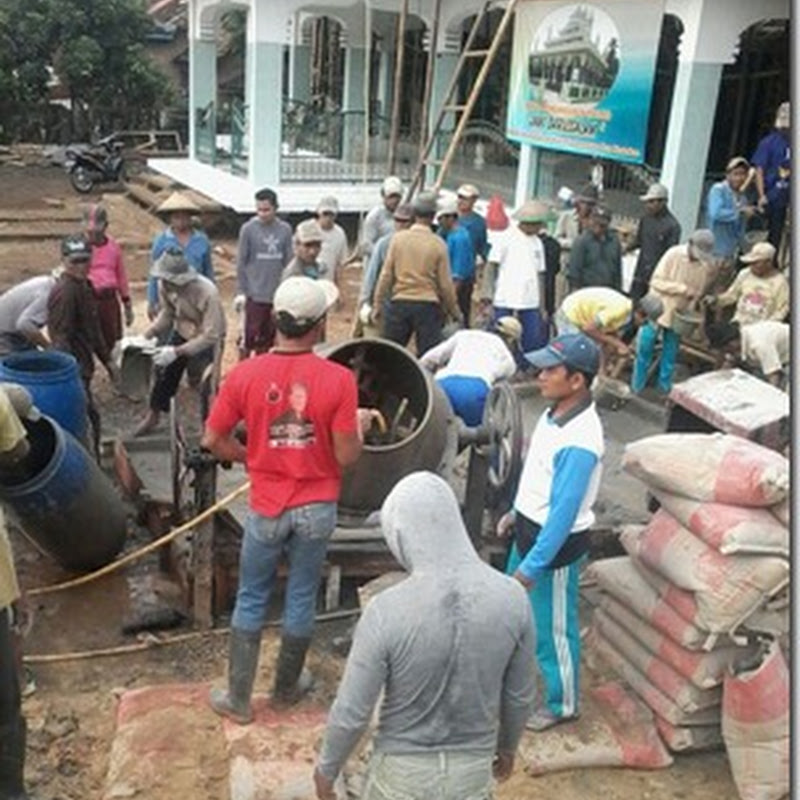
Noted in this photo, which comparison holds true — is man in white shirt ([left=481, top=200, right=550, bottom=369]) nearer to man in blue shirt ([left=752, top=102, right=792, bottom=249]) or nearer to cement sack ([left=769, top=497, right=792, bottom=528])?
man in blue shirt ([left=752, top=102, right=792, bottom=249])

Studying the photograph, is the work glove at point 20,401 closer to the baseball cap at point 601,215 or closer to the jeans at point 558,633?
the jeans at point 558,633

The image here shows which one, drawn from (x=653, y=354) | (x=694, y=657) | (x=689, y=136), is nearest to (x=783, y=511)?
(x=694, y=657)

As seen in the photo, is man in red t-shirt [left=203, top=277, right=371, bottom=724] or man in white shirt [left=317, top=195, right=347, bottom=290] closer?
man in red t-shirt [left=203, top=277, right=371, bottom=724]

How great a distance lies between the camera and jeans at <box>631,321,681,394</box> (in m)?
7.39

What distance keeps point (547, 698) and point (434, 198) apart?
13.3ft

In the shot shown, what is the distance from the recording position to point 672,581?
3.68 m

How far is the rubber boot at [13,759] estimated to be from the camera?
3.19 meters

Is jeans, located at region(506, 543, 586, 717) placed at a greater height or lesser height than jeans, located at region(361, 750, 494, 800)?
lesser

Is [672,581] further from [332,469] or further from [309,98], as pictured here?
[309,98]

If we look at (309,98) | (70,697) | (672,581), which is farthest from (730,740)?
(309,98)

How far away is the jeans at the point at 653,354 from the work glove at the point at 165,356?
11.4 ft

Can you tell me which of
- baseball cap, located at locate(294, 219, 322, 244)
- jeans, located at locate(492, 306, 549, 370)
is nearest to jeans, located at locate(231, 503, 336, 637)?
baseball cap, located at locate(294, 219, 322, 244)

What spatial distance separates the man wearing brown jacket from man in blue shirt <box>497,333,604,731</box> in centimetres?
315

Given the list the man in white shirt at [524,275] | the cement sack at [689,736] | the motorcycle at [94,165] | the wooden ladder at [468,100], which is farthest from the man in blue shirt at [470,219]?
the motorcycle at [94,165]
